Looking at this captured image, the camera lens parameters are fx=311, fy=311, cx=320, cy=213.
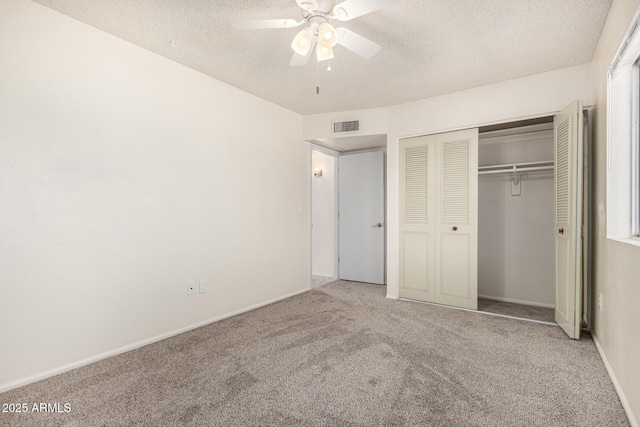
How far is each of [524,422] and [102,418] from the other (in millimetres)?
2255

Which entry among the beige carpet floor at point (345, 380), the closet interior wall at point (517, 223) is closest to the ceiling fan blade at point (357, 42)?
the beige carpet floor at point (345, 380)

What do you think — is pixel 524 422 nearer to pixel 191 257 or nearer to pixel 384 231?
pixel 191 257

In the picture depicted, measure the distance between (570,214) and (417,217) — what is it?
1.52 m

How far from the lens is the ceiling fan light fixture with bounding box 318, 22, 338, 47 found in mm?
1862

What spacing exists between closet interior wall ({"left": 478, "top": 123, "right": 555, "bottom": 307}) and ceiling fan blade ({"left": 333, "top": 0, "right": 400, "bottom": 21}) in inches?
106

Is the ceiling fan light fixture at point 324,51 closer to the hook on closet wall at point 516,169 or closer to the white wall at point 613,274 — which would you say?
the white wall at point 613,274

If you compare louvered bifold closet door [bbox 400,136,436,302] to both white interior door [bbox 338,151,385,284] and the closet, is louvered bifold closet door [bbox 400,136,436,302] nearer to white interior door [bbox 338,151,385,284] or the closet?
the closet

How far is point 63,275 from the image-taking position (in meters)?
2.19

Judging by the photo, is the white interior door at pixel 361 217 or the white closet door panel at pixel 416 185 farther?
the white interior door at pixel 361 217

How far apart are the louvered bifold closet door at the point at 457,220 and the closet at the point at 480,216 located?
0.01 m

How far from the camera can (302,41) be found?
1945mm

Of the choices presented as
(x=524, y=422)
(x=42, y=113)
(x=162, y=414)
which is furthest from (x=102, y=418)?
(x=524, y=422)

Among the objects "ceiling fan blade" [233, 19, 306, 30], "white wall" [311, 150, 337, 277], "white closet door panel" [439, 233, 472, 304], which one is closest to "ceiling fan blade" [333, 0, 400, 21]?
"ceiling fan blade" [233, 19, 306, 30]

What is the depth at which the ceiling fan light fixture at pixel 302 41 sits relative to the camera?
1.93m
